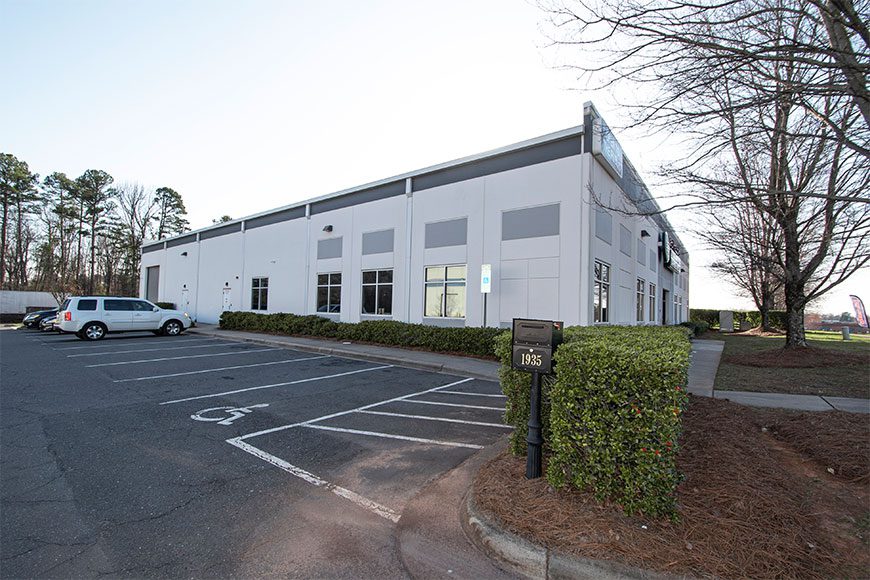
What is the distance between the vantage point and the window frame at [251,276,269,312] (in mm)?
23513

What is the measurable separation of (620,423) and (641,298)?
63.2 feet

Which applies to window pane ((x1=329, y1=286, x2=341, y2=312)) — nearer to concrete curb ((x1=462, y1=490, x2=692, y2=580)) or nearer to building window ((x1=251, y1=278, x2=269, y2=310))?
building window ((x1=251, y1=278, x2=269, y2=310))

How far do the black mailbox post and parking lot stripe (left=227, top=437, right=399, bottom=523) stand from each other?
50.4 inches

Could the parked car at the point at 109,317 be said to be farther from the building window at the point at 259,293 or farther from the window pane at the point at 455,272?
the window pane at the point at 455,272

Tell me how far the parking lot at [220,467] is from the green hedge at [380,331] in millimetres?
3805

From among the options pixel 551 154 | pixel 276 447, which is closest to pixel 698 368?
pixel 551 154

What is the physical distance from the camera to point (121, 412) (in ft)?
20.9

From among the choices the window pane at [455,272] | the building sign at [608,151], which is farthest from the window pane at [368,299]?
the building sign at [608,151]

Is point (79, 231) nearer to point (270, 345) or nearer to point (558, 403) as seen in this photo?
point (270, 345)

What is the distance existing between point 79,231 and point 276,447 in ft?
163

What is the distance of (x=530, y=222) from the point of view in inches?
531

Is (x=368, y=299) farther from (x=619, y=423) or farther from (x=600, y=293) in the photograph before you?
(x=619, y=423)

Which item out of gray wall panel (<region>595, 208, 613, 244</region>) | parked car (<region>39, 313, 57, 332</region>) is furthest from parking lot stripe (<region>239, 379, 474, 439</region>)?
parked car (<region>39, 313, 57, 332</region>)

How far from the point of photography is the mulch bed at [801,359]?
11617mm
